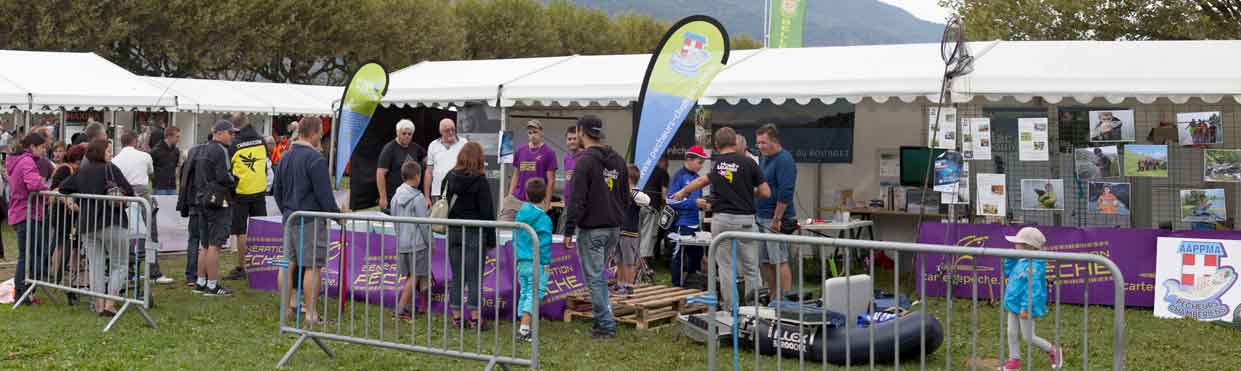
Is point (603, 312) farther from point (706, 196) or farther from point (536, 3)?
point (536, 3)

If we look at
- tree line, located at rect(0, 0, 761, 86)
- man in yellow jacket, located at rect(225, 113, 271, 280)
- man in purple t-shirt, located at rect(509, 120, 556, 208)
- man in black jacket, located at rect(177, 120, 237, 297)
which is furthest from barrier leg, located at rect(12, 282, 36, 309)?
tree line, located at rect(0, 0, 761, 86)

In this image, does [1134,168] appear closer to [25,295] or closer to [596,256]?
[596,256]

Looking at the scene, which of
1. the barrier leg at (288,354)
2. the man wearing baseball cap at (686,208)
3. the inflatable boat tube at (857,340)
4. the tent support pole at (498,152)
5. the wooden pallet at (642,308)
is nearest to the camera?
the inflatable boat tube at (857,340)

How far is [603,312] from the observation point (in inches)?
310

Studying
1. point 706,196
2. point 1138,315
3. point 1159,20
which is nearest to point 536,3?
point 1159,20

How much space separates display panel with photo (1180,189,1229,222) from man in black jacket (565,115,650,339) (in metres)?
5.29

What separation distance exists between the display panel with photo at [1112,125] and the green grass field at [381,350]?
170 cm

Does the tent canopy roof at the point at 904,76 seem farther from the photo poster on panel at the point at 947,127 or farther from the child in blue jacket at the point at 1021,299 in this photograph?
the child in blue jacket at the point at 1021,299

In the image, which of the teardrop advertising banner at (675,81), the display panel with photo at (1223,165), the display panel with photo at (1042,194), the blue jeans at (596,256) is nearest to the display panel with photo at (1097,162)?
the display panel with photo at (1042,194)

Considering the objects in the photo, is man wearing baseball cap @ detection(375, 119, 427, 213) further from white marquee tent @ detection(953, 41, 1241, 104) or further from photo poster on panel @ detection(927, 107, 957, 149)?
white marquee tent @ detection(953, 41, 1241, 104)

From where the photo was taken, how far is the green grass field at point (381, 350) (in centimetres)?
688

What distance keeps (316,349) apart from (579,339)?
69.3 inches

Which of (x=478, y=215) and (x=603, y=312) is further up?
(x=478, y=215)

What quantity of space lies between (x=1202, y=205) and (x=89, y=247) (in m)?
9.10
